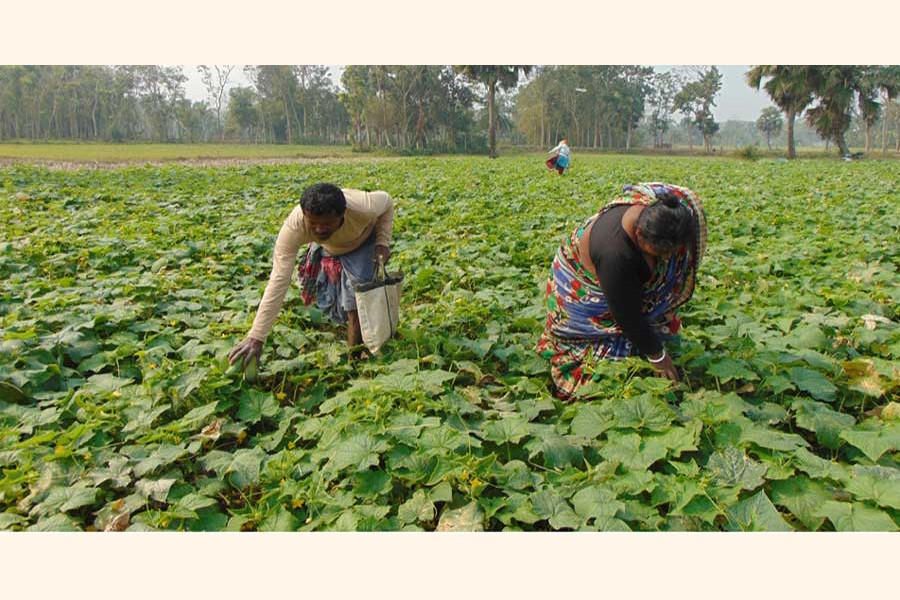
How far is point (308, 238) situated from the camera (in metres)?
3.00

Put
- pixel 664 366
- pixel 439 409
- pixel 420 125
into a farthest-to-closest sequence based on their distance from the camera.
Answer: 1. pixel 420 125
2. pixel 664 366
3. pixel 439 409

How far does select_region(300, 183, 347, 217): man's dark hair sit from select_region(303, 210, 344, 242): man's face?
17 millimetres

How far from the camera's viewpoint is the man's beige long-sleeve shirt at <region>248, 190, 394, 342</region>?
2822 millimetres

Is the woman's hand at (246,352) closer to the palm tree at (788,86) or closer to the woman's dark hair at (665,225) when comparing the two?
the woman's dark hair at (665,225)

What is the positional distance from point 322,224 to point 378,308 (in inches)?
23.2

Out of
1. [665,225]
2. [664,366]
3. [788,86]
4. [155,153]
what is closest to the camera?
[665,225]

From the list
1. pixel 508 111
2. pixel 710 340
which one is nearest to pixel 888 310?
pixel 710 340

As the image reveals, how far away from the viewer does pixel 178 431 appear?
2477 mm

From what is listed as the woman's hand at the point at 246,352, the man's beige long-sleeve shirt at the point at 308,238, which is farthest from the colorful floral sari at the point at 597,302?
the woman's hand at the point at 246,352

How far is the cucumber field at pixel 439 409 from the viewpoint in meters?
1.97

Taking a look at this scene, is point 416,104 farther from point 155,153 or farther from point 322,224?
point 322,224

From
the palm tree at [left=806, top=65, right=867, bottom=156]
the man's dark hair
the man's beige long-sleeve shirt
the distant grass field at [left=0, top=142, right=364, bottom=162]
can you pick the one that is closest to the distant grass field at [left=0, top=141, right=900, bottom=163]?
the distant grass field at [left=0, top=142, right=364, bottom=162]

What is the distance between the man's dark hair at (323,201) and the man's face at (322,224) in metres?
0.02

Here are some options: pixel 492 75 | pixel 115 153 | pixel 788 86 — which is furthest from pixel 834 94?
pixel 115 153
